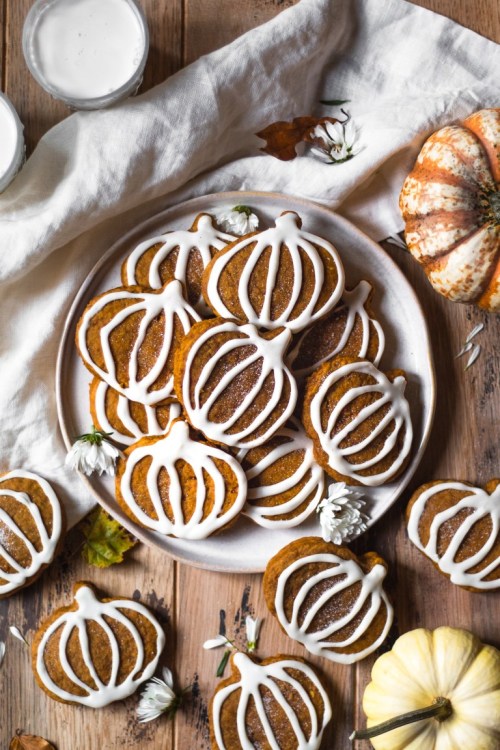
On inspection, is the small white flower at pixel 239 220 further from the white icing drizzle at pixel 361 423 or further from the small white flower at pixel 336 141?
the white icing drizzle at pixel 361 423

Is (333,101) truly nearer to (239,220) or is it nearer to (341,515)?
(239,220)

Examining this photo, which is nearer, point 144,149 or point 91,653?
point 144,149

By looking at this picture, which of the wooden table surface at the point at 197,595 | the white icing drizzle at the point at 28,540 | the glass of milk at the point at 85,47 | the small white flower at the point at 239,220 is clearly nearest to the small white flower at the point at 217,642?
the wooden table surface at the point at 197,595

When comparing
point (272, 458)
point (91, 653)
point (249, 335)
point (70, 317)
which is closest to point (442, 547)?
point (272, 458)

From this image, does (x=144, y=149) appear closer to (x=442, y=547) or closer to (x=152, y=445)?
(x=152, y=445)

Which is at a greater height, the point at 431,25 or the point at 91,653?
the point at 431,25

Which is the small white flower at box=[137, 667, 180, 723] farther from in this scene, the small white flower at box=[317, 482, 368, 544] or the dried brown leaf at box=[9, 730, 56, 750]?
the small white flower at box=[317, 482, 368, 544]

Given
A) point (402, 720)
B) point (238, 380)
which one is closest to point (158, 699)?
point (402, 720)
